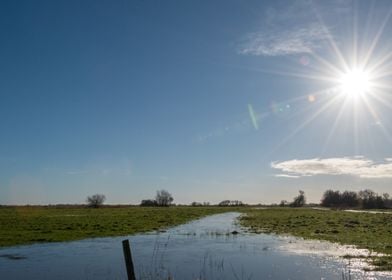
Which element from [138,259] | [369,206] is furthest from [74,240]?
[369,206]

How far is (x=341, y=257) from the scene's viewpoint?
2453cm

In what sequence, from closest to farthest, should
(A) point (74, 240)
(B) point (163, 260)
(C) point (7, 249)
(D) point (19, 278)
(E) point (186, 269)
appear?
(D) point (19, 278) < (E) point (186, 269) < (B) point (163, 260) < (C) point (7, 249) < (A) point (74, 240)

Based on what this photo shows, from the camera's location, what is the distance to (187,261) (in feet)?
78.2

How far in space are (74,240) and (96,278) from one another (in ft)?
55.2

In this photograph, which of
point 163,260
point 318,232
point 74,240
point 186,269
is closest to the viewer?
point 186,269

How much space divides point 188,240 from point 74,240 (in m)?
9.97

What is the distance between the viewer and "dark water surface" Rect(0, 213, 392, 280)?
19750 millimetres

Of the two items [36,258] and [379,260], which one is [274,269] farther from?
[36,258]

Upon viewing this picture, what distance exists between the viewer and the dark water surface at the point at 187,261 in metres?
19.8

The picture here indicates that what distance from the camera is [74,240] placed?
34.8 metres

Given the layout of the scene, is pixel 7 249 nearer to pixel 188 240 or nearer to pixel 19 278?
pixel 19 278

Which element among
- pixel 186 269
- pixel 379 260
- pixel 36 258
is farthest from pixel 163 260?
pixel 379 260

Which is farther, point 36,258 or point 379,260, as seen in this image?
point 36,258

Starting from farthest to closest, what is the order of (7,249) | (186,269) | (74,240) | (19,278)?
(74,240)
(7,249)
(186,269)
(19,278)
